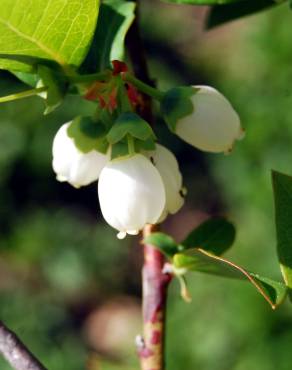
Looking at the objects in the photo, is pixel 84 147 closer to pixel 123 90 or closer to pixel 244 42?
pixel 123 90

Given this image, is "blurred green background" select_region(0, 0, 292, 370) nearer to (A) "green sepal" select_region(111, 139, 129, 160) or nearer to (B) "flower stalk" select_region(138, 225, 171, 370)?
(B) "flower stalk" select_region(138, 225, 171, 370)

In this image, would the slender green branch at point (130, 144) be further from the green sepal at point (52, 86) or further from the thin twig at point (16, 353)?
the thin twig at point (16, 353)

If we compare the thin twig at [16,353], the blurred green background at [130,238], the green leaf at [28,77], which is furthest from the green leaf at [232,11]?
the blurred green background at [130,238]

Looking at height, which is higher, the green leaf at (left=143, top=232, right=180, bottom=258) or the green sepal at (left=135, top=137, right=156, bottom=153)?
the green sepal at (left=135, top=137, right=156, bottom=153)

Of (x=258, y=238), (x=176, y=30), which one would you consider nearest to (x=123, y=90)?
(x=258, y=238)

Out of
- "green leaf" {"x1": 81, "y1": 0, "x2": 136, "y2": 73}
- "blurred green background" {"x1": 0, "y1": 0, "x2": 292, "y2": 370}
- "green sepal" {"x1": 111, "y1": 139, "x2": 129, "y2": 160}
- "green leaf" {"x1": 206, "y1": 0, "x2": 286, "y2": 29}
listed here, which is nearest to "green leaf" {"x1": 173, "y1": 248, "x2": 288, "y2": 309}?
"green sepal" {"x1": 111, "y1": 139, "x2": 129, "y2": 160}
